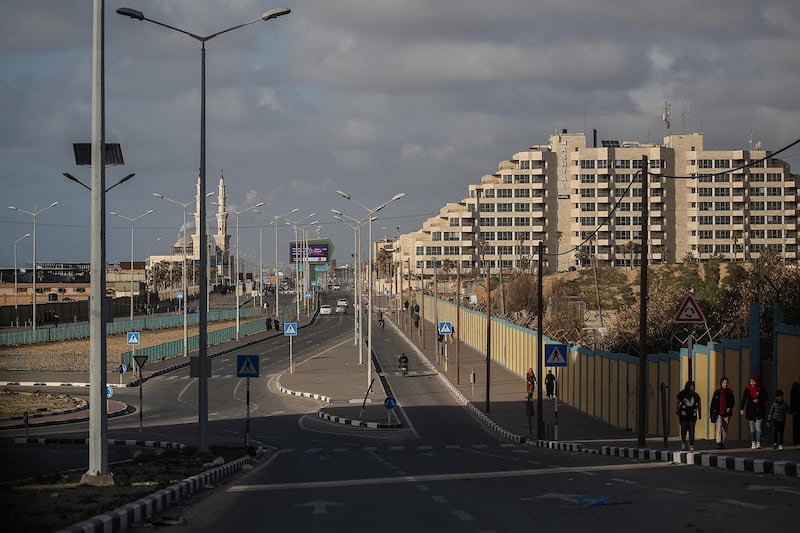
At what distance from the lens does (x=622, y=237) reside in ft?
485

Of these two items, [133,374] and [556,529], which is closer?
[556,529]

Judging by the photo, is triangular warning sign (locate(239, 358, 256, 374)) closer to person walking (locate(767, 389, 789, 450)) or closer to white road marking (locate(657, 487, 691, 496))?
person walking (locate(767, 389, 789, 450))

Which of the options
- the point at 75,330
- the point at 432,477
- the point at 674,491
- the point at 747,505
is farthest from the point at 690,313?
the point at 75,330

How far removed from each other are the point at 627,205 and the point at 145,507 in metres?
141

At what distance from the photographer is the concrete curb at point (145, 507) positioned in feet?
36.8

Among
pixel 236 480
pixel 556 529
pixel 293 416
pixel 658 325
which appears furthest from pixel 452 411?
pixel 556 529

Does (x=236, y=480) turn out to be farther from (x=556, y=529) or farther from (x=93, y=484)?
(x=556, y=529)

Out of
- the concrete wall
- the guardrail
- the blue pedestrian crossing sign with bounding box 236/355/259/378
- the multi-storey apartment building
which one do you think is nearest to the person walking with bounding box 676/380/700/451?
the concrete wall

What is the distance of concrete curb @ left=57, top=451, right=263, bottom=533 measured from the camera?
11211 mm

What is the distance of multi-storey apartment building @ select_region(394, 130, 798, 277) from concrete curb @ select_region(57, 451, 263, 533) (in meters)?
129

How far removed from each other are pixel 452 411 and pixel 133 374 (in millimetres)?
23397

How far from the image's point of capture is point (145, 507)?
13.2 metres

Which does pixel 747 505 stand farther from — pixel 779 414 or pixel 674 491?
pixel 779 414

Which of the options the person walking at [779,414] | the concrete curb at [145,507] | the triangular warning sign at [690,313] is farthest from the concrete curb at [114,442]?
the person walking at [779,414]
